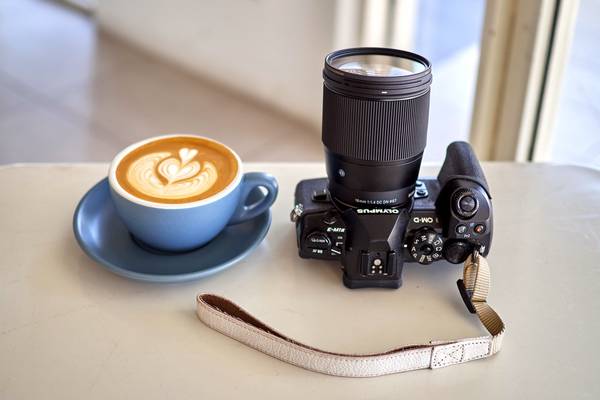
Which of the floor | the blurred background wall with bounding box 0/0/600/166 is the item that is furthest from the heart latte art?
the floor

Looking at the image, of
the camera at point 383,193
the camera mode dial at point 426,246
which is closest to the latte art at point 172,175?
the camera at point 383,193

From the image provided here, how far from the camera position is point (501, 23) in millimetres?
1440

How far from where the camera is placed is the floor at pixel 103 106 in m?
2.05

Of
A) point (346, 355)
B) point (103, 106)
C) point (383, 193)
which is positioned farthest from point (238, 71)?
point (346, 355)

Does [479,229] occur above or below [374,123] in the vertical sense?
below

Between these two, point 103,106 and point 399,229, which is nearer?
point 399,229

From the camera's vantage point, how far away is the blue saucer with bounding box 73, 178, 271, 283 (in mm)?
719

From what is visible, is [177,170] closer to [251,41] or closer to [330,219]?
[330,219]

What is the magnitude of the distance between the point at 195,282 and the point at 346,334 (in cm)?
16

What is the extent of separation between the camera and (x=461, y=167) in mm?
734

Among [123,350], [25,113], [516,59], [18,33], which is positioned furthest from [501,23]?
[18,33]

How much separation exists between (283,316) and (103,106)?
1.71 metres

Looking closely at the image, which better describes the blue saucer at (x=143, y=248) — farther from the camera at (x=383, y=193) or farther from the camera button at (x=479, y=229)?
the camera button at (x=479, y=229)

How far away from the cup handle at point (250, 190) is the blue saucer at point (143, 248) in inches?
0.7
